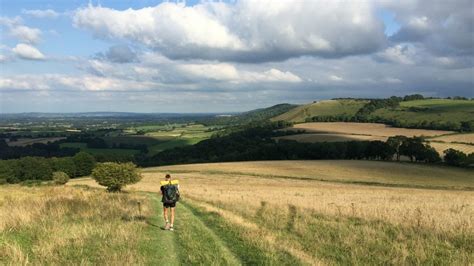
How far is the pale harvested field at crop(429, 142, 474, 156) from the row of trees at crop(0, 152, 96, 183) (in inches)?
3302

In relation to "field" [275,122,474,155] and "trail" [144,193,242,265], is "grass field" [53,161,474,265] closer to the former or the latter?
"trail" [144,193,242,265]

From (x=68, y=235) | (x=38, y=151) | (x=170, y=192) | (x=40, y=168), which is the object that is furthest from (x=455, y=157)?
(x=38, y=151)

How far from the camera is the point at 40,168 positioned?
4208 inches

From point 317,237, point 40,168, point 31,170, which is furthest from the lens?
point 40,168

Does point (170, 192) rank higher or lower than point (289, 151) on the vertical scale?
higher

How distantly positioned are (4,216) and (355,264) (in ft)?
42.9

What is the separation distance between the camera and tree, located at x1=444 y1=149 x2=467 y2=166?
92938 millimetres

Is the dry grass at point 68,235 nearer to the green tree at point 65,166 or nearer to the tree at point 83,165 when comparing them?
the green tree at point 65,166

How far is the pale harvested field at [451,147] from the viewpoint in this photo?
10188 centimetres

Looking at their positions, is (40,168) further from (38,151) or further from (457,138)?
(457,138)

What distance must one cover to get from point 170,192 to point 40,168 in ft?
325

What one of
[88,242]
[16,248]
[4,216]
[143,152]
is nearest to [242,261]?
[88,242]

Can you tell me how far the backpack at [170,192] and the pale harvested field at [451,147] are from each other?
316 ft

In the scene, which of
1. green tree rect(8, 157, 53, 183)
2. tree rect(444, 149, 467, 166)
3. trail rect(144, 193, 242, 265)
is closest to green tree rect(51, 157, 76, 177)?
green tree rect(8, 157, 53, 183)
